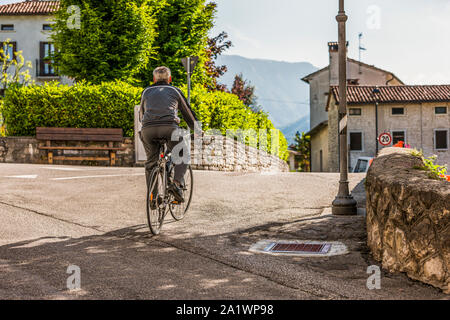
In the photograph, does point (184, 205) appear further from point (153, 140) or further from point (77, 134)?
point (77, 134)

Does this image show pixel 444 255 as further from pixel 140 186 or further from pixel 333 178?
pixel 333 178

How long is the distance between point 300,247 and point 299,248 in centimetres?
7

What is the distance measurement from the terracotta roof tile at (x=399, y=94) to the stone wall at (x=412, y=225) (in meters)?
41.6

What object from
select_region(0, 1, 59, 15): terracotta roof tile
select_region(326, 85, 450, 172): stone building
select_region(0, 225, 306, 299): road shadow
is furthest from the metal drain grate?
select_region(326, 85, 450, 172): stone building

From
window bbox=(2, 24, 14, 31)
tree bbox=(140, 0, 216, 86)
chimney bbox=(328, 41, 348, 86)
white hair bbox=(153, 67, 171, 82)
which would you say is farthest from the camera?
chimney bbox=(328, 41, 348, 86)

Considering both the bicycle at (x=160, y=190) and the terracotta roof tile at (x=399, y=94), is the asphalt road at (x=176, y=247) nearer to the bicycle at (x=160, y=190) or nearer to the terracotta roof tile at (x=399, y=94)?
the bicycle at (x=160, y=190)

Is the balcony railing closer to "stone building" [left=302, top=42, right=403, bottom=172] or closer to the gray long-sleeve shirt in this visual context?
"stone building" [left=302, top=42, right=403, bottom=172]

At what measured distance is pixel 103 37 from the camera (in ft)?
72.9

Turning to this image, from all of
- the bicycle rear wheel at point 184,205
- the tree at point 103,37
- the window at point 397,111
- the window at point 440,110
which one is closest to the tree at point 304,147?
the window at point 397,111

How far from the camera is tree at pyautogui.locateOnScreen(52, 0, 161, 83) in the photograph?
2203 cm

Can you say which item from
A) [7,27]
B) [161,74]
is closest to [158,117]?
[161,74]

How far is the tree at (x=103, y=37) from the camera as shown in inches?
867

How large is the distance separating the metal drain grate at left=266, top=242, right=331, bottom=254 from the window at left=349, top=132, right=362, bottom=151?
43.3 m
